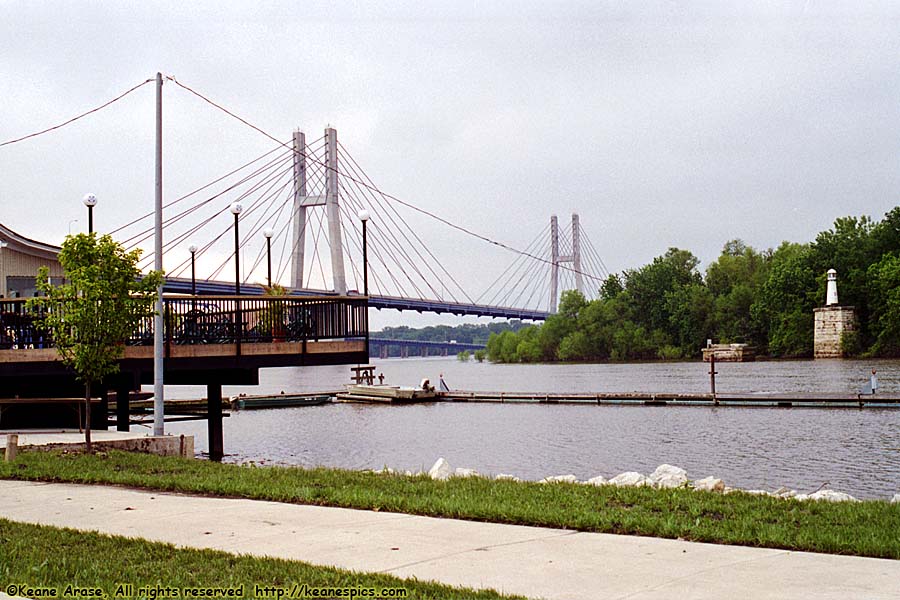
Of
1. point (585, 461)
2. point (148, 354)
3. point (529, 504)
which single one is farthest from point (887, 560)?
point (585, 461)

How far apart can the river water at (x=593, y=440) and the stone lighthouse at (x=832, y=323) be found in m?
38.0

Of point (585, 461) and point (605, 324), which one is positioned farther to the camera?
point (605, 324)

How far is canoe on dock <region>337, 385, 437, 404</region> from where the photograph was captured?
194 ft

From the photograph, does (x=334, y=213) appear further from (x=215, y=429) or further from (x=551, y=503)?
(x=551, y=503)

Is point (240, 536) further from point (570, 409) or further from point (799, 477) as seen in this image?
point (570, 409)

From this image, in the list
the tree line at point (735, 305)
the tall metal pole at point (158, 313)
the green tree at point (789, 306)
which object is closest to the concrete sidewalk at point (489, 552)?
the tall metal pole at point (158, 313)

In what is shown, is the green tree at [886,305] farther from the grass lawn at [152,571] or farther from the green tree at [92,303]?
the grass lawn at [152,571]

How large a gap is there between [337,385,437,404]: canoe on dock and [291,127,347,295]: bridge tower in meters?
6.64

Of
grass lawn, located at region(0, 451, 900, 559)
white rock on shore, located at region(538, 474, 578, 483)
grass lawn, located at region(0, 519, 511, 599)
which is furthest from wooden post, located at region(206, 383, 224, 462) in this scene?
grass lawn, located at region(0, 519, 511, 599)

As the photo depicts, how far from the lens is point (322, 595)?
20.5ft

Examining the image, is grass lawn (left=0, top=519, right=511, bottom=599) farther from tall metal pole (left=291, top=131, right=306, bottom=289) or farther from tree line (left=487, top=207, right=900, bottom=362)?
tree line (left=487, top=207, right=900, bottom=362)

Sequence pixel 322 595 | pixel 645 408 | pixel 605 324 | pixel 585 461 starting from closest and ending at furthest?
pixel 322 595
pixel 585 461
pixel 645 408
pixel 605 324

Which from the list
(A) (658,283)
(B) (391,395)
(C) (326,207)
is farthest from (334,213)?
(A) (658,283)

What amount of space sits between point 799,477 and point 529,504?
16011 millimetres
